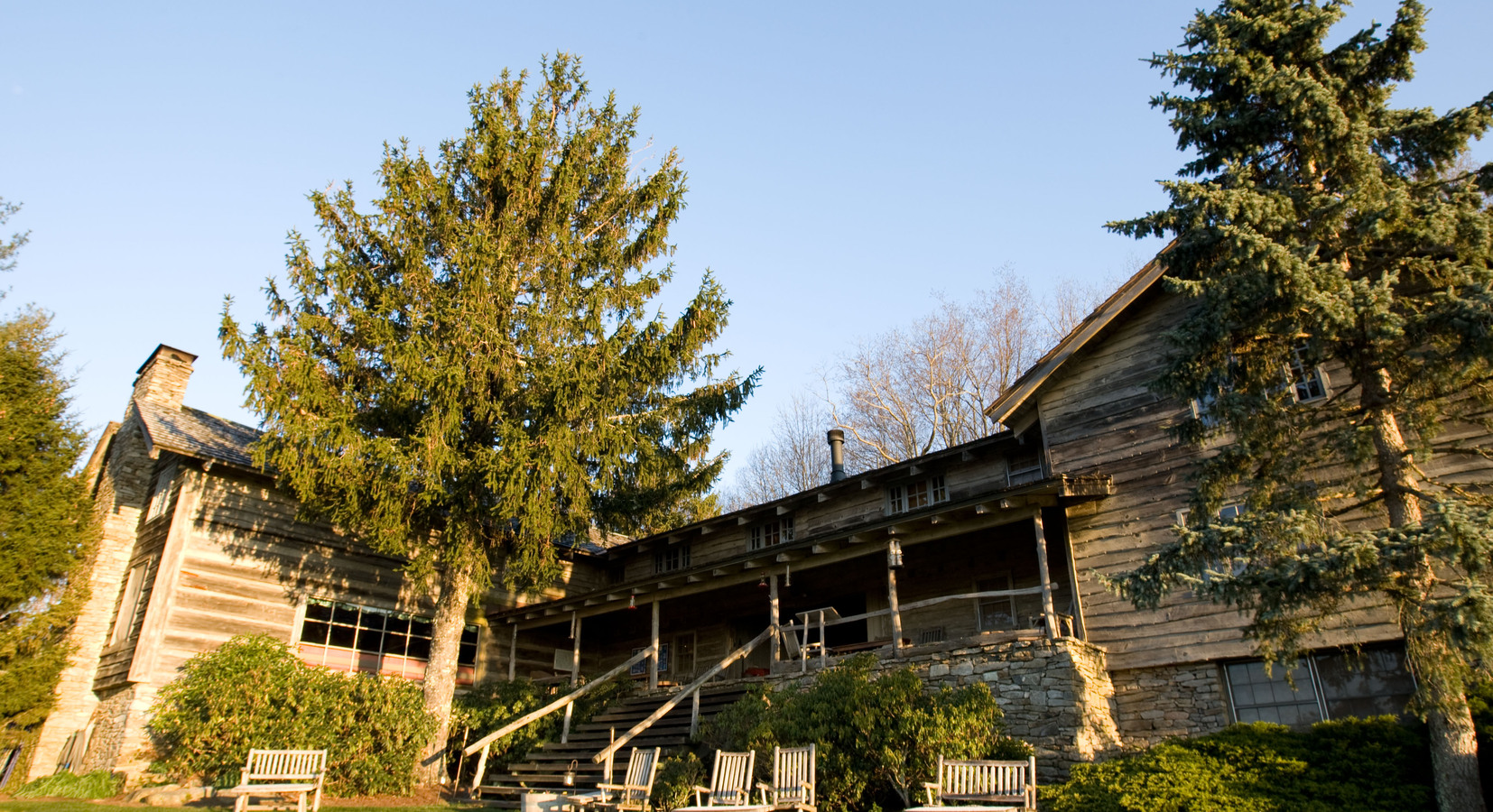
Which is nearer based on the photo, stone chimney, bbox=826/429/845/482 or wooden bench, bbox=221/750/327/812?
wooden bench, bbox=221/750/327/812

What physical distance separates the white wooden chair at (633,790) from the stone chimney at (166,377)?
1529cm

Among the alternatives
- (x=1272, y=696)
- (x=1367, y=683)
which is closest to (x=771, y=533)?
(x=1272, y=696)

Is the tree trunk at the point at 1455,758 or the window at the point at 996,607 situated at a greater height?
the window at the point at 996,607

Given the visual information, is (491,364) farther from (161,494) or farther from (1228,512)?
(1228,512)

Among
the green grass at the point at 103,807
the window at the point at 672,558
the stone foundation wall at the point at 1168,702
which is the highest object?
the window at the point at 672,558

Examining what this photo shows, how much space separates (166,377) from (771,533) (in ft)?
48.4

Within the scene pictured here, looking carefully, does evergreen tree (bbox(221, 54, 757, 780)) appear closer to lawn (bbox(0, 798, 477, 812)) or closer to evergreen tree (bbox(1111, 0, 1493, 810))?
lawn (bbox(0, 798, 477, 812))

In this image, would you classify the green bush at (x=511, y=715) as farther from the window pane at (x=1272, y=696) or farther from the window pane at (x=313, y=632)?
the window pane at (x=1272, y=696)

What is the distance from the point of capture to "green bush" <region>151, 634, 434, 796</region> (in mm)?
14484

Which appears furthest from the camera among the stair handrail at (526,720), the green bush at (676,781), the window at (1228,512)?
the stair handrail at (526,720)

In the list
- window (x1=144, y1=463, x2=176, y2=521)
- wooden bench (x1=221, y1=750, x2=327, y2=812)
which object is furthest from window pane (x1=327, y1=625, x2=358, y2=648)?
wooden bench (x1=221, y1=750, x2=327, y2=812)

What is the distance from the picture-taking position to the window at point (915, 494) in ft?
60.5

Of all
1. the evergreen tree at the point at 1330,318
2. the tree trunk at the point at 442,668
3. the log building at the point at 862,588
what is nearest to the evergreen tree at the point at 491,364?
the tree trunk at the point at 442,668

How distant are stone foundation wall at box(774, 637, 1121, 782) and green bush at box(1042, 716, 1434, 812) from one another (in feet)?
4.08
